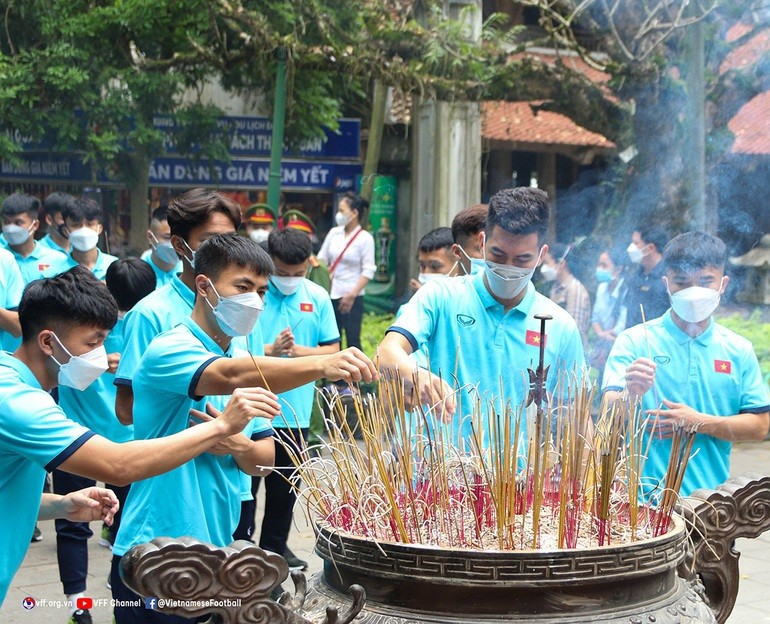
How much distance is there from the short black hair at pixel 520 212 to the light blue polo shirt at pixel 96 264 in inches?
125

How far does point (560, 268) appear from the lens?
721 cm

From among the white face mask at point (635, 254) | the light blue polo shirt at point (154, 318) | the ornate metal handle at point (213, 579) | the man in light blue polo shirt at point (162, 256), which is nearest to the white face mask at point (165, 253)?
the man in light blue polo shirt at point (162, 256)

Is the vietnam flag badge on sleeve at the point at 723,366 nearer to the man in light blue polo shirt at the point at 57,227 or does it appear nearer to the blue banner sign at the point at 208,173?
the man in light blue polo shirt at the point at 57,227

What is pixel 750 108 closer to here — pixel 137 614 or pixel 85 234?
pixel 85 234

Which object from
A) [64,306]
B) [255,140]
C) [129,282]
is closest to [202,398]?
[64,306]

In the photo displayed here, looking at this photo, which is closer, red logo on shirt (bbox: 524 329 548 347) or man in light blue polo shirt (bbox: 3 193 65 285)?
red logo on shirt (bbox: 524 329 548 347)

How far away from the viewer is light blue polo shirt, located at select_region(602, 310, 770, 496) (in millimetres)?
3357

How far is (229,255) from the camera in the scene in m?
3.02

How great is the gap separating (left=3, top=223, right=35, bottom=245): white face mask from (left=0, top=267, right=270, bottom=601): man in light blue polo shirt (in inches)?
152

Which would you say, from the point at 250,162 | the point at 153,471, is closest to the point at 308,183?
the point at 250,162

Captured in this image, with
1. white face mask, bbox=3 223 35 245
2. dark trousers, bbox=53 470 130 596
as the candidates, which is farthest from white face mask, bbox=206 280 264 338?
white face mask, bbox=3 223 35 245

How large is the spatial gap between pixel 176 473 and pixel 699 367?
164 cm

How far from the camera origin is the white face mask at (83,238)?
589 centimetres

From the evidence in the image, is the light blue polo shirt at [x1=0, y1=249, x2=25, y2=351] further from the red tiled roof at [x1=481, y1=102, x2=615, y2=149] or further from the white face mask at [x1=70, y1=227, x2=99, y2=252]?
the red tiled roof at [x1=481, y1=102, x2=615, y2=149]
